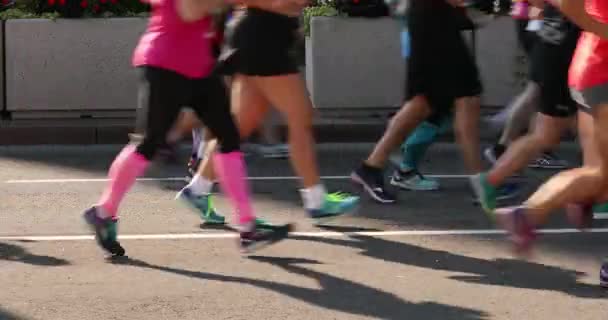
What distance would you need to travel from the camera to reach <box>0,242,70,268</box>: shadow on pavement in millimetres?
7066

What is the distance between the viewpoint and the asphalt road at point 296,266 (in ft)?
19.9

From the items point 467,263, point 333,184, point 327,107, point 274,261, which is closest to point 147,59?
point 274,261

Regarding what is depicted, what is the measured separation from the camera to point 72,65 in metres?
13.4

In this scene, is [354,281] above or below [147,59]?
below

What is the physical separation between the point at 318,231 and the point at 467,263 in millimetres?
1173

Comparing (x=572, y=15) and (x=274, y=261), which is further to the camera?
(x=274, y=261)

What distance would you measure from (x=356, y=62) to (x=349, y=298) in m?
7.32

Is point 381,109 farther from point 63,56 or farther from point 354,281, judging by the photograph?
point 354,281

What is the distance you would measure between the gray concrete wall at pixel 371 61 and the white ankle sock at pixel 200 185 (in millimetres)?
5572

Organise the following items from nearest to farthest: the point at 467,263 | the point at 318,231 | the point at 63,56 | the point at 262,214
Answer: the point at 467,263 → the point at 318,231 → the point at 262,214 → the point at 63,56

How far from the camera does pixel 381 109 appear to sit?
1344cm

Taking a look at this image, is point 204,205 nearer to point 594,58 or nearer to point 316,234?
point 316,234

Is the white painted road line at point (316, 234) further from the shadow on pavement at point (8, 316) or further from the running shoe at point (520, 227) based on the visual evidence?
the shadow on pavement at point (8, 316)

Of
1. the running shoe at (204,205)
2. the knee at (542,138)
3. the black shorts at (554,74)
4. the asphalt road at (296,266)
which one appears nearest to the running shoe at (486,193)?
the asphalt road at (296,266)
